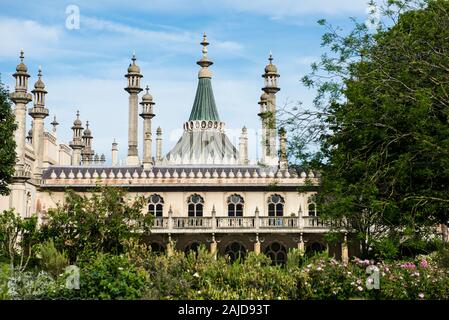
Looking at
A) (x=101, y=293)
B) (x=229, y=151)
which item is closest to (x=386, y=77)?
(x=101, y=293)

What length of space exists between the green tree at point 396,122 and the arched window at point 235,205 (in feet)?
66.1

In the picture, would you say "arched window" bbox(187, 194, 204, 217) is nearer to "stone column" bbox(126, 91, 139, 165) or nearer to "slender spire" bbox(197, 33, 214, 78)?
"stone column" bbox(126, 91, 139, 165)

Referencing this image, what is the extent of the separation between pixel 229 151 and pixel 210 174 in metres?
17.7

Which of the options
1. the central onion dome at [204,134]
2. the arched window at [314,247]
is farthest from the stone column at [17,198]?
the central onion dome at [204,134]

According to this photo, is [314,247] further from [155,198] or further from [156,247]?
[155,198]

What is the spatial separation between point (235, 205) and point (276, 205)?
2.43m

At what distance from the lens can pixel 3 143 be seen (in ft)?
112

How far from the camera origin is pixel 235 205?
43.4 metres

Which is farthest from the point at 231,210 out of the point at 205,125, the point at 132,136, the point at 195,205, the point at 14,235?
the point at 205,125

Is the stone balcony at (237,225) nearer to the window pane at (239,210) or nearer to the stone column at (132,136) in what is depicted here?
A: the window pane at (239,210)

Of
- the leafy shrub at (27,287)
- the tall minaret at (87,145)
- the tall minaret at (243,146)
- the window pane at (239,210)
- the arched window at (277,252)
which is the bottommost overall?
the leafy shrub at (27,287)

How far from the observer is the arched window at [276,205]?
4347cm

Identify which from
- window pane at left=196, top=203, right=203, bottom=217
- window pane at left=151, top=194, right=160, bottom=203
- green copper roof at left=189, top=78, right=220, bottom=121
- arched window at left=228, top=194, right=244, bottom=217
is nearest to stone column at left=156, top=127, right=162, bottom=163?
green copper roof at left=189, top=78, right=220, bottom=121
